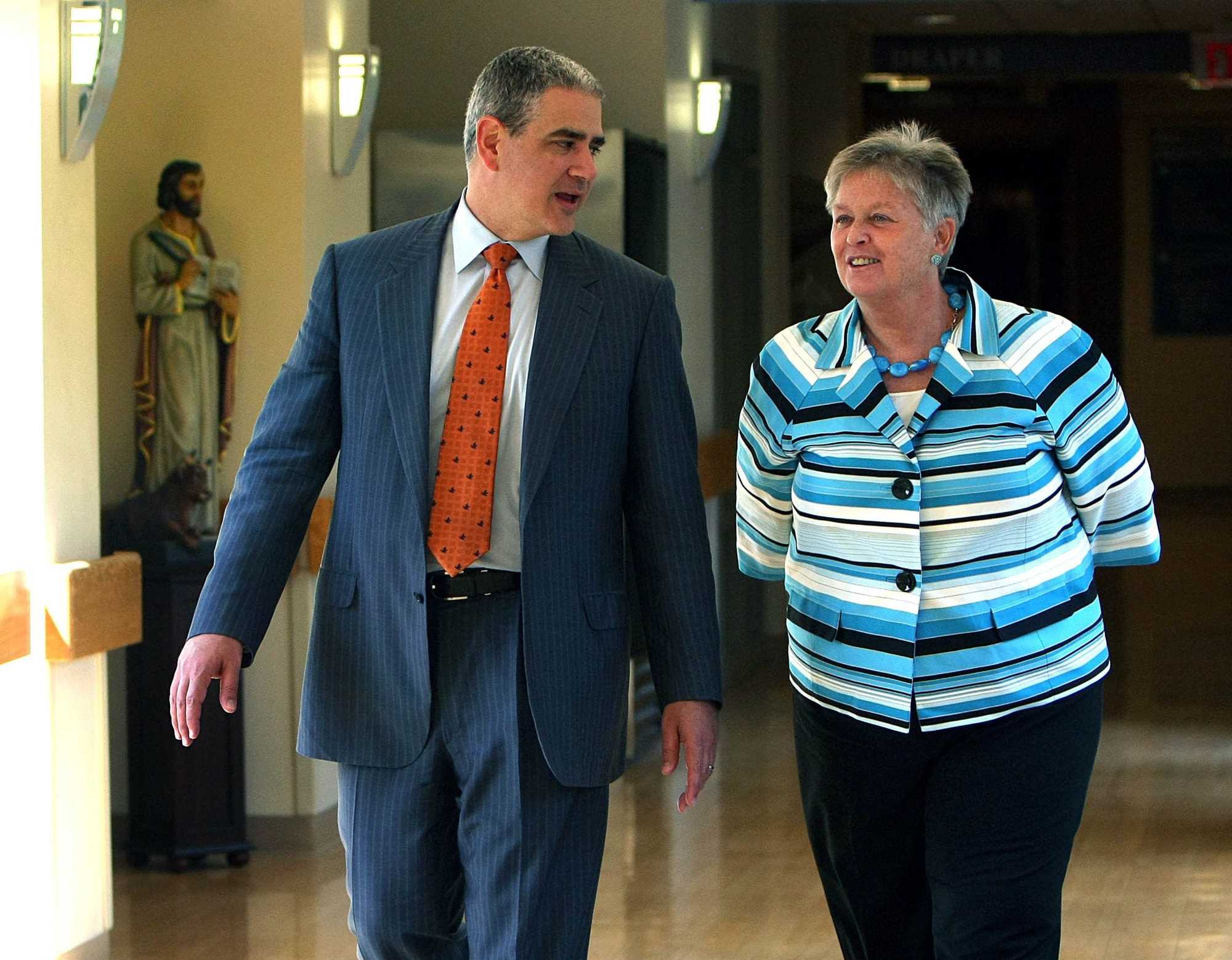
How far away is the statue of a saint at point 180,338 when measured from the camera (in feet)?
17.8

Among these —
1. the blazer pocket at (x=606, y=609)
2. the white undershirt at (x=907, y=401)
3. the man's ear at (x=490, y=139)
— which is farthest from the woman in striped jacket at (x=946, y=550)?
the man's ear at (x=490, y=139)

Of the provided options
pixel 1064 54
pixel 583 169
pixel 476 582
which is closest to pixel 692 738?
pixel 476 582

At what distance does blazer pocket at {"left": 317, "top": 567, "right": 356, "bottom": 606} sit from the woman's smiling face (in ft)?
2.92

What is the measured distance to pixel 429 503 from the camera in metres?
2.61

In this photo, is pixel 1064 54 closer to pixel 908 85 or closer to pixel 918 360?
pixel 908 85

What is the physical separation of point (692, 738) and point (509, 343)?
0.66m

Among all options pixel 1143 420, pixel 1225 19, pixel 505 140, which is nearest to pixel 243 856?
pixel 505 140

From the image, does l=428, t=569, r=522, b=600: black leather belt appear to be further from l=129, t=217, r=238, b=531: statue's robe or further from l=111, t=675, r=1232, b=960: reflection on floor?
l=129, t=217, r=238, b=531: statue's robe

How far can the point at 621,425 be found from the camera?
270 centimetres

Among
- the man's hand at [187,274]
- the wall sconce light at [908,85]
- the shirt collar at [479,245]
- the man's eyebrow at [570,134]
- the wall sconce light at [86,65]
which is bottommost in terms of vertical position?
the shirt collar at [479,245]

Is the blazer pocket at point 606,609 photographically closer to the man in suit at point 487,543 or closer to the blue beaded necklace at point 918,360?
the man in suit at point 487,543

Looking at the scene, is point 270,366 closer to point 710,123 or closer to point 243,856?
point 243,856

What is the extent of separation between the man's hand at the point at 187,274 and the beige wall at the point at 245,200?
0.38 m

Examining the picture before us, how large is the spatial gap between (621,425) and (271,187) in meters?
3.40
